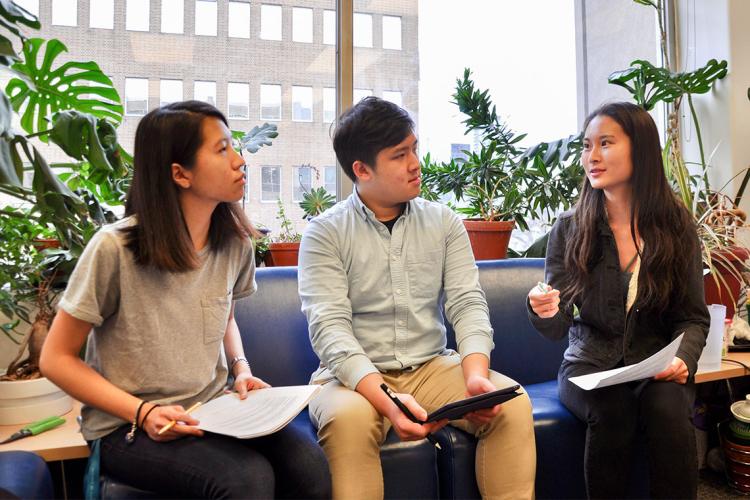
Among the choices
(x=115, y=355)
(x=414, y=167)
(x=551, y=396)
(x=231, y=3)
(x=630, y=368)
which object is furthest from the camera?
(x=231, y=3)

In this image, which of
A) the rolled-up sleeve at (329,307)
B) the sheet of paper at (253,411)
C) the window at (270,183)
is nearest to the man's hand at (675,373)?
the rolled-up sleeve at (329,307)

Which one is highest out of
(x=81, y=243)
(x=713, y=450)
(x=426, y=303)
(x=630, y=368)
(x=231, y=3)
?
(x=231, y=3)

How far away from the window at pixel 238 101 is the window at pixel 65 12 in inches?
24.6

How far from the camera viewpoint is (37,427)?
1532mm

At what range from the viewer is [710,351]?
6.72 feet

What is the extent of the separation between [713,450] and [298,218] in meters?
1.92

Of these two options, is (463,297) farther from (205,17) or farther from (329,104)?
(205,17)

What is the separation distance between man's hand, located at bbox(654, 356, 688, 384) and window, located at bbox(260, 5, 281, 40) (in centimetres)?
202

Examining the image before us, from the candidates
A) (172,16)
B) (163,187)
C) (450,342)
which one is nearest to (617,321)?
(450,342)

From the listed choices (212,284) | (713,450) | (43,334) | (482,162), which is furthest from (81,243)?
(713,450)

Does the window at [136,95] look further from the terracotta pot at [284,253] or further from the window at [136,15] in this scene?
the terracotta pot at [284,253]

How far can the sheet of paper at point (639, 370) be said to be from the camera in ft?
4.83

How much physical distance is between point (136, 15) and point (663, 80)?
2300mm

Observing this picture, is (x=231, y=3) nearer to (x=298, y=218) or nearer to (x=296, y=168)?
(x=296, y=168)
